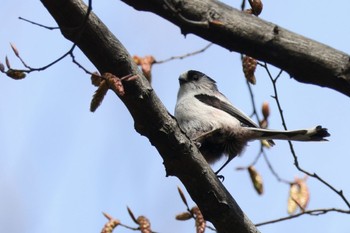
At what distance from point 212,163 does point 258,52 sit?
9.52 ft

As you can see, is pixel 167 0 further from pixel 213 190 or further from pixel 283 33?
pixel 213 190

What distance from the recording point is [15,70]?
9.15ft

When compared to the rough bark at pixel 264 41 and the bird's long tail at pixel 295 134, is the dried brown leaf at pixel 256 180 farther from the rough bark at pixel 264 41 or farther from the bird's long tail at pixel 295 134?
the rough bark at pixel 264 41

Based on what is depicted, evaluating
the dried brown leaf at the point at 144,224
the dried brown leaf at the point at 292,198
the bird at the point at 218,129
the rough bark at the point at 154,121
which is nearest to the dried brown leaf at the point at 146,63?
the bird at the point at 218,129

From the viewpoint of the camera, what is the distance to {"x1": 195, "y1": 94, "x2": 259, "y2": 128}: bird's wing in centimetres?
483

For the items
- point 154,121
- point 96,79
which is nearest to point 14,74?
point 96,79

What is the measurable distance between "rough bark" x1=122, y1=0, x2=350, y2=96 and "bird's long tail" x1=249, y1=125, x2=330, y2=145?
1.92m

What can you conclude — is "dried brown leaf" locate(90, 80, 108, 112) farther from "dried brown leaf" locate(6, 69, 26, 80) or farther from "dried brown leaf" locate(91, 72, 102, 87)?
"dried brown leaf" locate(6, 69, 26, 80)

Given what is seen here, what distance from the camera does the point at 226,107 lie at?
508 centimetres

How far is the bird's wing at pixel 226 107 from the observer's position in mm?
4828

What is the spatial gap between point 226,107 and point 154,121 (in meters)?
2.21

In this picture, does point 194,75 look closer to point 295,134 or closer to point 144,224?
point 295,134

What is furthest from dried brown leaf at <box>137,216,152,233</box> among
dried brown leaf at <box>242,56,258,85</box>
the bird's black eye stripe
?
the bird's black eye stripe

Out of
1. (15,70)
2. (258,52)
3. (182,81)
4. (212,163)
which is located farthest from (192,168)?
(182,81)
